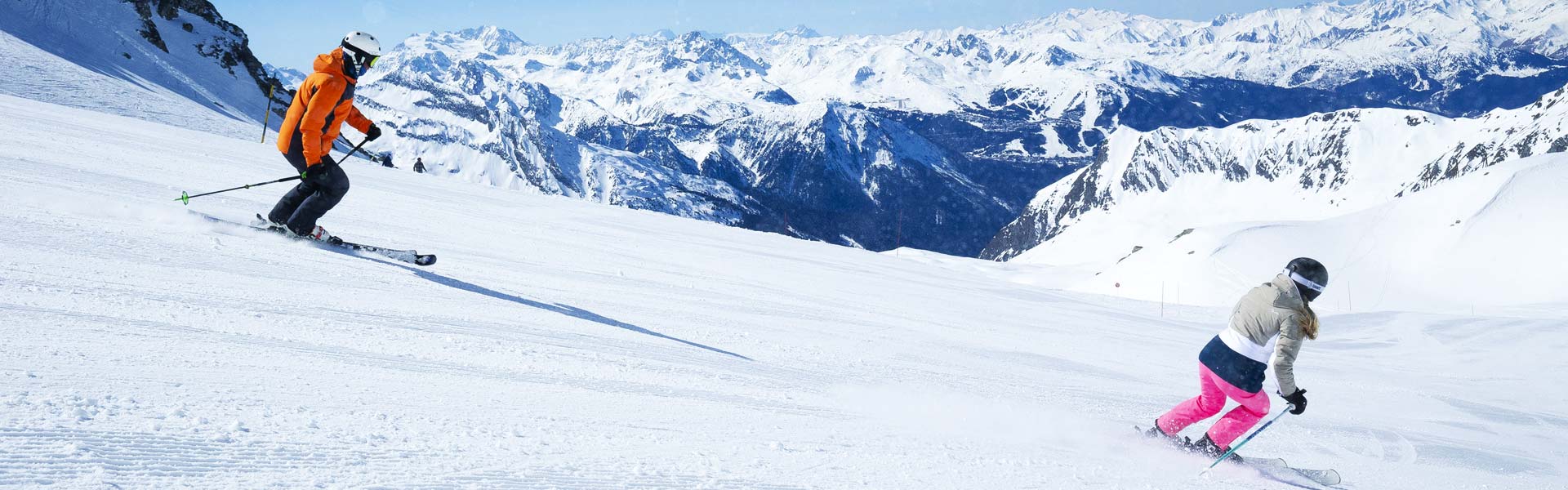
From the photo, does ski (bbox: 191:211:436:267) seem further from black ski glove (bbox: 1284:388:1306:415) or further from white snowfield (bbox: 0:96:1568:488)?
black ski glove (bbox: 1284:388:1306:415)

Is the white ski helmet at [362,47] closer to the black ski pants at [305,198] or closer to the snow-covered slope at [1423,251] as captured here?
the black ski pants at [305,198]

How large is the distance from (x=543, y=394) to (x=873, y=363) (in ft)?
11.2

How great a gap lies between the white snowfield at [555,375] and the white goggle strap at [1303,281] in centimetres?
140

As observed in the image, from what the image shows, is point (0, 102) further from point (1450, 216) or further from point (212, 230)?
point (1450, 216)

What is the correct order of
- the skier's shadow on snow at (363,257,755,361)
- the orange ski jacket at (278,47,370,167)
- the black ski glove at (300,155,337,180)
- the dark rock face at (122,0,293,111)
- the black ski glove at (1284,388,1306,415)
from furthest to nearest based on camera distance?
the dark rock face at (122,0,293,111), the black ski glove at (300,155,337,180), the orange ski jacket at (278,47,370,167), the skier's shadow on snow at (363,257,755,361), the black ski glove at (1284,388,1306,415)

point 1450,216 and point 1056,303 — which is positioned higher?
point 1450,216

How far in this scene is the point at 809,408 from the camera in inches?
221

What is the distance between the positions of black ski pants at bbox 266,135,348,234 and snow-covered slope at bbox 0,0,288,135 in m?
17.1

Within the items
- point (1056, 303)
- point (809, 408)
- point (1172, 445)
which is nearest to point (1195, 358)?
point (1056, 303)

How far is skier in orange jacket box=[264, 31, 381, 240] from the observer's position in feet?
26.4

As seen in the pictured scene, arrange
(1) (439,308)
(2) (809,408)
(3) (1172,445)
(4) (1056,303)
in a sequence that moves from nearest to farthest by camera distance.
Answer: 1. (2) (809,408)
2. (3) (1172,445)
3. (1) (439,308)
4. (4) (1056,303)

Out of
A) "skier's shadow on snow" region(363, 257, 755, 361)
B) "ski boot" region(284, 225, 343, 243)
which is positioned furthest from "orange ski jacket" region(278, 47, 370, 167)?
"skier's shadow on snow" region(363, 257, 755, 361)

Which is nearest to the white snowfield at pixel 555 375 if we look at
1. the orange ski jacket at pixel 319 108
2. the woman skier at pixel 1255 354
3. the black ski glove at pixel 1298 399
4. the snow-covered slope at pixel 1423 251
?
the woman skier at pixel 1255 354

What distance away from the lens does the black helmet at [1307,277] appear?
6.00m
